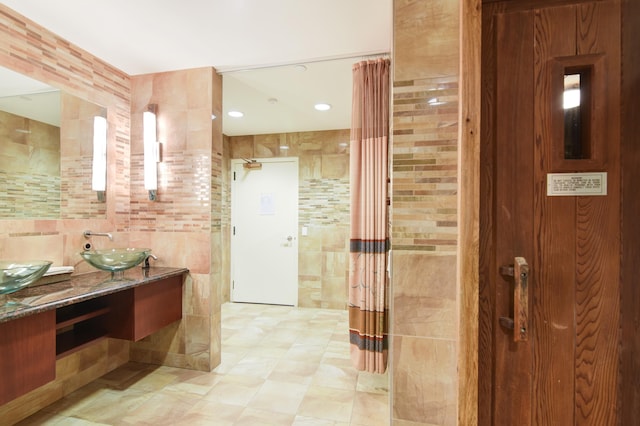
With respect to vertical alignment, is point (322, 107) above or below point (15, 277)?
above

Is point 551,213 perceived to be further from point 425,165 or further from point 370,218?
point 370,218

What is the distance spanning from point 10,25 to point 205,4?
3.80ft

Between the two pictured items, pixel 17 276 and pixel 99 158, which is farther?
pixel 99 158

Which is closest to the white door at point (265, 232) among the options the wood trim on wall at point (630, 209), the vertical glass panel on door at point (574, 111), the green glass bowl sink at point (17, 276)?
the green glass bowl sink at point (17, 276)

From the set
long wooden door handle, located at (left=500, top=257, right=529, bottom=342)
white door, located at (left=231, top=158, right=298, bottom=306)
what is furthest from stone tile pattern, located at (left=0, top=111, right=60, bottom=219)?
long wooden door handle, located at (left=500, top=257, right=529, bottom=342)

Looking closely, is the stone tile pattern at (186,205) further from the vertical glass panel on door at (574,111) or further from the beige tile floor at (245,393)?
the vertical glass panel on door at (574,111)

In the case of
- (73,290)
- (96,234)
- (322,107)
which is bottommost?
(73,290)

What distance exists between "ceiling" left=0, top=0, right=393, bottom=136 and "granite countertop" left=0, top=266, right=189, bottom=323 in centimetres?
164

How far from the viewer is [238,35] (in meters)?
1.77

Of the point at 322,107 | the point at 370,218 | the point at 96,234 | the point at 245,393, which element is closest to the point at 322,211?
the point at 322,107

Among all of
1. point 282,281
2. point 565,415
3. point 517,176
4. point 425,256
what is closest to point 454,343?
point 425,256

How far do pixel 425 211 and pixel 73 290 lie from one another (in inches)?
77.3

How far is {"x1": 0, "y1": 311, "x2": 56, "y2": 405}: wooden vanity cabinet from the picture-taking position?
3.84 feet

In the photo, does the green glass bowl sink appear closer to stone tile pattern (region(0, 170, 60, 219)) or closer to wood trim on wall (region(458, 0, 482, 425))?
stone tile pattern (region(0, 170, 60, 219))
